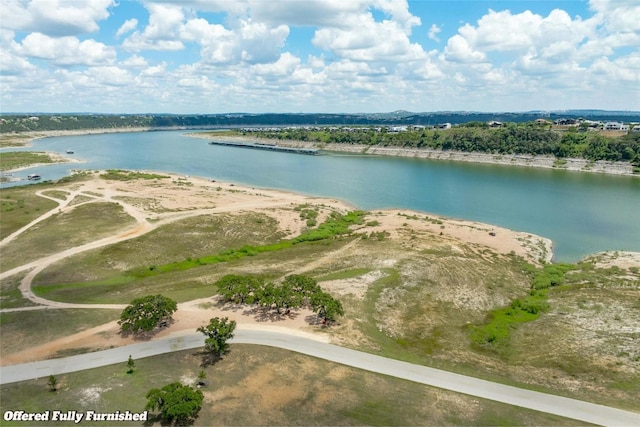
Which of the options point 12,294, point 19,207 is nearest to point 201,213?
point 12,294

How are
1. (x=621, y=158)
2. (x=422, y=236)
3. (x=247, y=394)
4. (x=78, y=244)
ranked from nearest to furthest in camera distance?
(x=247, y=394) → (x=78, y=244) → (x=422, y=236) → (x=621, y=158)

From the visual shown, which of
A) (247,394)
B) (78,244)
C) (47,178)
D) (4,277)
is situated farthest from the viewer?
(47,178)

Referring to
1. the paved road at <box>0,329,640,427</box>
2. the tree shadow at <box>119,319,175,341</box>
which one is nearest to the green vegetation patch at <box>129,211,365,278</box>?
the tree shadow at <box>119,319,175,341</box>

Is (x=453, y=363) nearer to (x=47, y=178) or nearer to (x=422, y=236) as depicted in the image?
(x=422, y=236)

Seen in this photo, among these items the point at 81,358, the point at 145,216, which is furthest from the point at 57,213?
the point at 81,358

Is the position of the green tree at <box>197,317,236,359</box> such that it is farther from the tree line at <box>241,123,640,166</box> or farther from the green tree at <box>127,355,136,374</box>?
the tree line at <box>241,123,640,166</box>

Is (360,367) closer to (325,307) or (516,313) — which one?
(325,307)

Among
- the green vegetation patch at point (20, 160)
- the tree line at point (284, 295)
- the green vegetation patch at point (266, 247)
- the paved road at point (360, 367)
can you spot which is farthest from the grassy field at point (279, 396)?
the green vegetation patch at point (20, 160)
